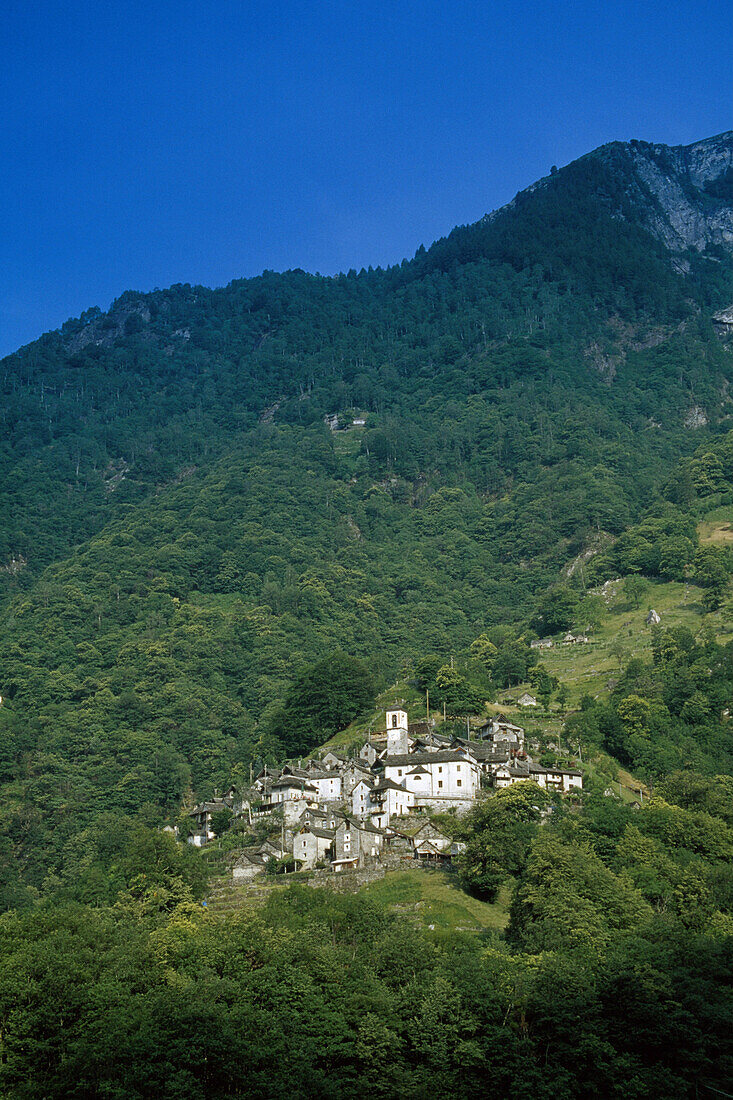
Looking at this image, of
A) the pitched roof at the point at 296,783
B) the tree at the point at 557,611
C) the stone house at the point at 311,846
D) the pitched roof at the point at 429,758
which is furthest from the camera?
the tree at the point at 557,611

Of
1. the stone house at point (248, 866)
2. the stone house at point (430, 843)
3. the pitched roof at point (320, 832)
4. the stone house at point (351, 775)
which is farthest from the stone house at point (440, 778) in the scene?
the stone house at point (248, 866)

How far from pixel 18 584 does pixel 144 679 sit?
62268 millimetres

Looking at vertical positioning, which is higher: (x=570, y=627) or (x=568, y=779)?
(x=570, y=627)

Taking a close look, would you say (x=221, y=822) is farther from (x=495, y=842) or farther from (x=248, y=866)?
(x=495, y=842)

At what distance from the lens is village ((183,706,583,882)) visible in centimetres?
8138

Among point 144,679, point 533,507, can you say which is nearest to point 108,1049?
point 144,679

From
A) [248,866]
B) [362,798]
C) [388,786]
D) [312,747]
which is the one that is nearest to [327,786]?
[362,798]

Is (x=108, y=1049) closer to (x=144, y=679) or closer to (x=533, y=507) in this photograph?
(x=144, y=679)

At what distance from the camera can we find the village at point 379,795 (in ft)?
267

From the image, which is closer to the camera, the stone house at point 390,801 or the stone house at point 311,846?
the stone house at point 311,846

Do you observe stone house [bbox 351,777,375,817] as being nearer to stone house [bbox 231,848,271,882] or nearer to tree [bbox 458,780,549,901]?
stone house [bbox 231,848,271,882]

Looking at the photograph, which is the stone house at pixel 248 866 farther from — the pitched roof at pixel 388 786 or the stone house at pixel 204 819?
the stone house at pixel 204 819

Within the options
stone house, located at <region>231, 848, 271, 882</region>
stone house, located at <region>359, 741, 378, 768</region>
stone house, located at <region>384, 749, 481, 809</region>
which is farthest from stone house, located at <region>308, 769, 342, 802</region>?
stone house, located at <region>231, 848, 271, 882</region>

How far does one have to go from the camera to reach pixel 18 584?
198375 millimetres
